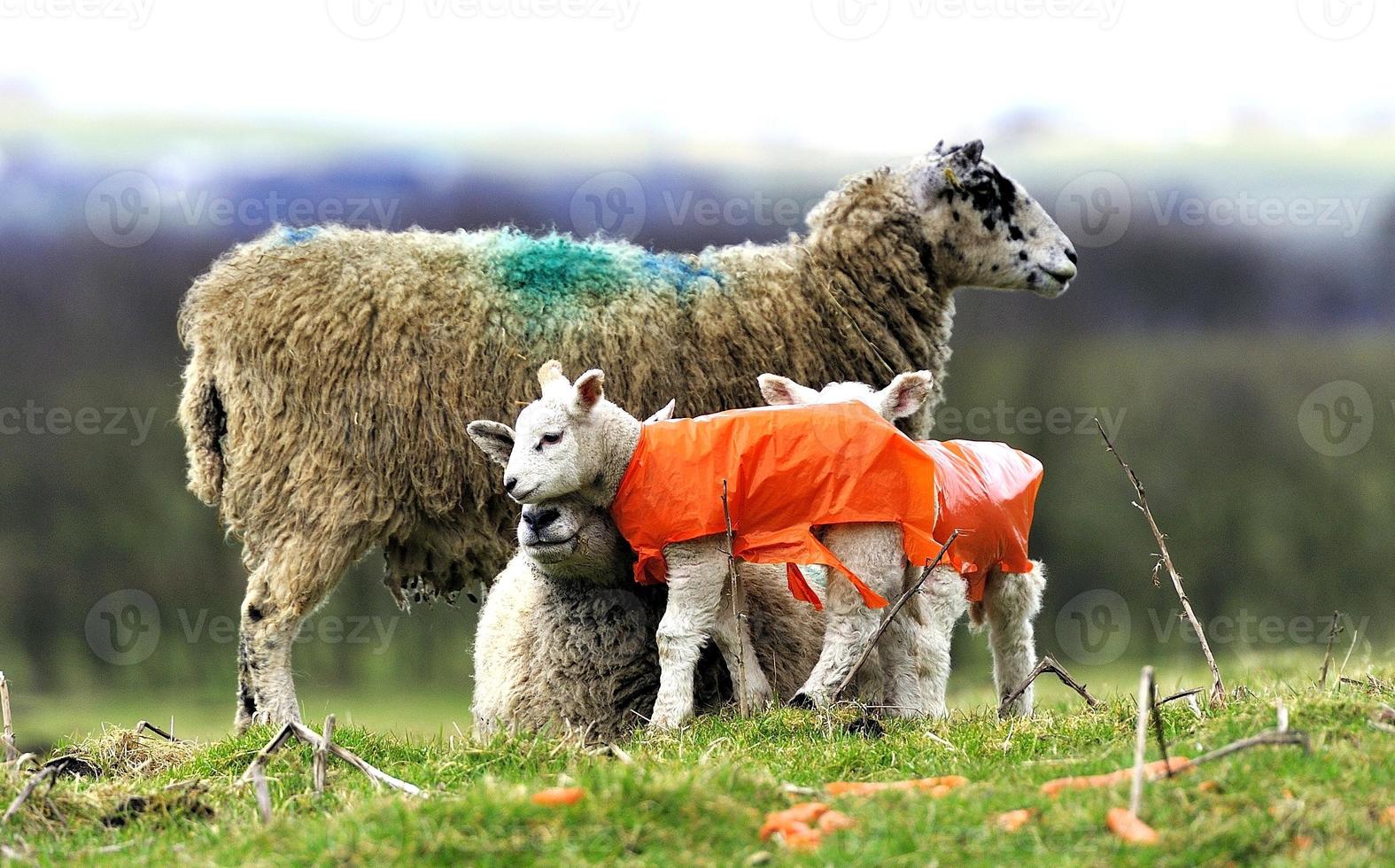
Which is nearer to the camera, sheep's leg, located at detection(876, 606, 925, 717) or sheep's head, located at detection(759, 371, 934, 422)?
sheep's leg, located at detection(876, 606, 925, 717)

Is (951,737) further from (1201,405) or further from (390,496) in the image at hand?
(1201,405)

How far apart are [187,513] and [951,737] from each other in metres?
31.6

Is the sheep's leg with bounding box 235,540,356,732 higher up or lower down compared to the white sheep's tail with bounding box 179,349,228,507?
lower down

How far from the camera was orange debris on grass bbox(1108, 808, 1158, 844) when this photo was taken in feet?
14.5

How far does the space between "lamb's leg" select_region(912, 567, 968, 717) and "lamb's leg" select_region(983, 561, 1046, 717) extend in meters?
0.56

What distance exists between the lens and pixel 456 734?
24.5 feet

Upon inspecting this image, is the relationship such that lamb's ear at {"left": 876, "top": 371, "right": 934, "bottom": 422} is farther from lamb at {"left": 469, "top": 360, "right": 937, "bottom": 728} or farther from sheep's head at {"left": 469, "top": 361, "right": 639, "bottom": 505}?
sheep's head at {"left": 469, "top": 361, "right": 639, "bottom": 505}

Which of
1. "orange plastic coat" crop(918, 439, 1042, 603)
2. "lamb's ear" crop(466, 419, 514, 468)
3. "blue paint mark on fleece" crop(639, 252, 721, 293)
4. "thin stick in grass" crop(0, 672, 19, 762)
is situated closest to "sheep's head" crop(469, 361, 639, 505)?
"lamb's ear" crop(466, 419, 514, 468)

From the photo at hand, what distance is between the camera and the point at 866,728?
6871 millimetres

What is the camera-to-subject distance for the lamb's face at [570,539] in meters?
7.28

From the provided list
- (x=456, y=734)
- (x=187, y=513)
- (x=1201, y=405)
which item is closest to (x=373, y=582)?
(x=187, y=513)

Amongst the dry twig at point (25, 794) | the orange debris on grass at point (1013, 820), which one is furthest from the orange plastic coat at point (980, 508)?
the dry twig at point (25, 794)

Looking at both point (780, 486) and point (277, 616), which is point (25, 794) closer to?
point (780, 486)

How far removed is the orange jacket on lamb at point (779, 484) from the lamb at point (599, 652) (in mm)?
392
